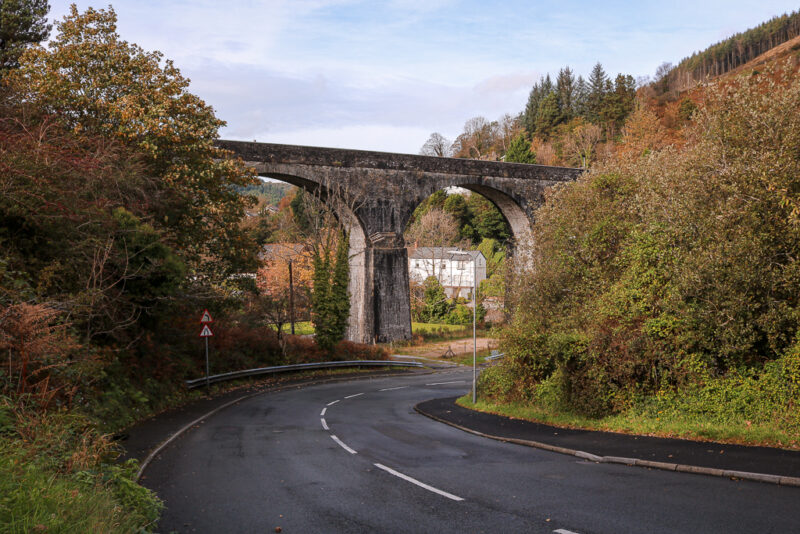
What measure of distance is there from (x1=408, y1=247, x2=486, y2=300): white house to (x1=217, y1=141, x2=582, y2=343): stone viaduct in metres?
25.2

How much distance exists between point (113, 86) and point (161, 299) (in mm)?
8653

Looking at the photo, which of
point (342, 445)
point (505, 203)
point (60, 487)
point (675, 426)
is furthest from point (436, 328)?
point (60, 487)

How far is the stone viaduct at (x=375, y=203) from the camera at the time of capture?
36812 mm

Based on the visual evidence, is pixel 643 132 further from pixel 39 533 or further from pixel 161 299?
pixel 39 533

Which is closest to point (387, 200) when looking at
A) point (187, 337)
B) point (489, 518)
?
point (187, 337)

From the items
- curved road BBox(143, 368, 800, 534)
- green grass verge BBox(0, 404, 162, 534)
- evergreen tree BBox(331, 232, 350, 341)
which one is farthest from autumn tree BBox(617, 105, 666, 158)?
green grass verge BBox(0, 404, 162, 534)

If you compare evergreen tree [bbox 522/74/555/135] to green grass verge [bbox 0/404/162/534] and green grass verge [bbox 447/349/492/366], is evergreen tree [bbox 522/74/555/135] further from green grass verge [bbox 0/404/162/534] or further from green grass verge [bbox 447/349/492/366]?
green grass verge [bbox 0/404/162/534]

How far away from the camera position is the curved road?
7492 millimetres

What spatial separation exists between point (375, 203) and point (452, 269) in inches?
1675

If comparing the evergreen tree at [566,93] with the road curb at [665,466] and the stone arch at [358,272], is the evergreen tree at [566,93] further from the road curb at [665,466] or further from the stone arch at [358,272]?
the road curb at [665,466]

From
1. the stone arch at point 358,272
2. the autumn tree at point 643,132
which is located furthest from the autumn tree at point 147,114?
the autumn tree at point 643,132

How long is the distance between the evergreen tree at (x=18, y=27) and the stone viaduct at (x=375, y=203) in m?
13.1

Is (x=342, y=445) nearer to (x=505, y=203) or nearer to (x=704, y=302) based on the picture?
(x=704, y=302)

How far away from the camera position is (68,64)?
21.4 meters
